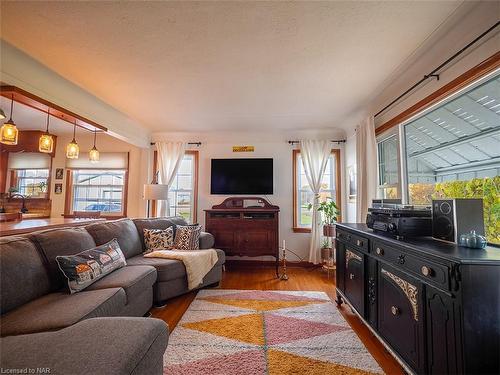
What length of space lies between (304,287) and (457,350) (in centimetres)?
220

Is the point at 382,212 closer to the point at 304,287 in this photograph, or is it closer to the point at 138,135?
the point at 304,287

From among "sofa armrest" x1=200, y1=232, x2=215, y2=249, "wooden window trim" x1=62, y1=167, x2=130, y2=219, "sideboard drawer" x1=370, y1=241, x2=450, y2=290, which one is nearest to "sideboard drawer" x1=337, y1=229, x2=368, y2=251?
"sideboard drawer" x1=370, y1=241, x2=450, y2=290

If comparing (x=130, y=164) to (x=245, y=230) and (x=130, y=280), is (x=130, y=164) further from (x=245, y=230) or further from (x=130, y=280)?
(x=130, y=280)

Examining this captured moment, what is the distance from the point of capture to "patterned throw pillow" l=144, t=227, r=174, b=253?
10.3ft

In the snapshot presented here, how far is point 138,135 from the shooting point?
164 inches

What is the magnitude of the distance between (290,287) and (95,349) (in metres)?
2.62

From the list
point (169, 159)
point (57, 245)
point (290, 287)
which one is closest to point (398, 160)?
point (290, 287)

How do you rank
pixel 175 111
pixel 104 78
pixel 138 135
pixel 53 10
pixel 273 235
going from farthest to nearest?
1. pixel 138 135
2. pixel 273 235
3. pixel 175 111
4. pixel 104 78
5. pixel 53 10

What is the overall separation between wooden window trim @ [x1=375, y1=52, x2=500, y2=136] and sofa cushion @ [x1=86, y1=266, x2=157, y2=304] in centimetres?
308

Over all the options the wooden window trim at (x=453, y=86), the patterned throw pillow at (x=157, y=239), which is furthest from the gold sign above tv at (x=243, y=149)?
the wooden window trim at (x=453, y=86)

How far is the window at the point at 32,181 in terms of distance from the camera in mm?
4723

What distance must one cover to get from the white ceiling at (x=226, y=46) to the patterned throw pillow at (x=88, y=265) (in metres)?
1.82

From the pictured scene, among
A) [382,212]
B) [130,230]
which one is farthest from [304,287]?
[130,230]

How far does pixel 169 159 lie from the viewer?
4.46 meters
